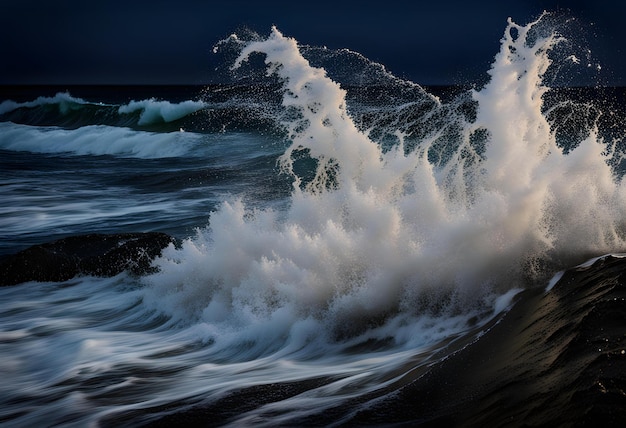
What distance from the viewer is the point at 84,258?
943 cm

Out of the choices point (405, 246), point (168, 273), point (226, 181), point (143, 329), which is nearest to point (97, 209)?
point (226, 181)

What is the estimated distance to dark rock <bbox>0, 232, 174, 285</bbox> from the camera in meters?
9.23

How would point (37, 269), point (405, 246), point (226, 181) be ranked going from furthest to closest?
1. point (226, 181)
2. point (37, 269)
3. point (405, 246)

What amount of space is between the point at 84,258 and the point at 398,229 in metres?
5.04

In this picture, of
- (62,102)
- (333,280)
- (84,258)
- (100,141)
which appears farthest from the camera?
(62,102)

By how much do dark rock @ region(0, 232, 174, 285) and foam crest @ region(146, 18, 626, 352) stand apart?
1.00m

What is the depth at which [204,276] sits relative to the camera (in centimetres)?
788

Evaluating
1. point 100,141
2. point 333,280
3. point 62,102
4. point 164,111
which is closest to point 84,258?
point 333,280

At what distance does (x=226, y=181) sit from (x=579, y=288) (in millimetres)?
15083

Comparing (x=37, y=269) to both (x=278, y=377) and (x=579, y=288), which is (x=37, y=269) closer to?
(x=278, y=377)

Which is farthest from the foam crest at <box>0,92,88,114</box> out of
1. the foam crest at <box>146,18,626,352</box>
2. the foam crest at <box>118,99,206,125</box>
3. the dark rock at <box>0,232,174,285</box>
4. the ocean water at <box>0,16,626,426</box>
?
the foam crest at <box>146,18,626,352</box>

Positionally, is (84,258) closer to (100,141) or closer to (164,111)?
(100,141)

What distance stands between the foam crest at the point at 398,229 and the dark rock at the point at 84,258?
1.00 meters

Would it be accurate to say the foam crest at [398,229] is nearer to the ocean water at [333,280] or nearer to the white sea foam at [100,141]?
the ocean water at [333,280]
